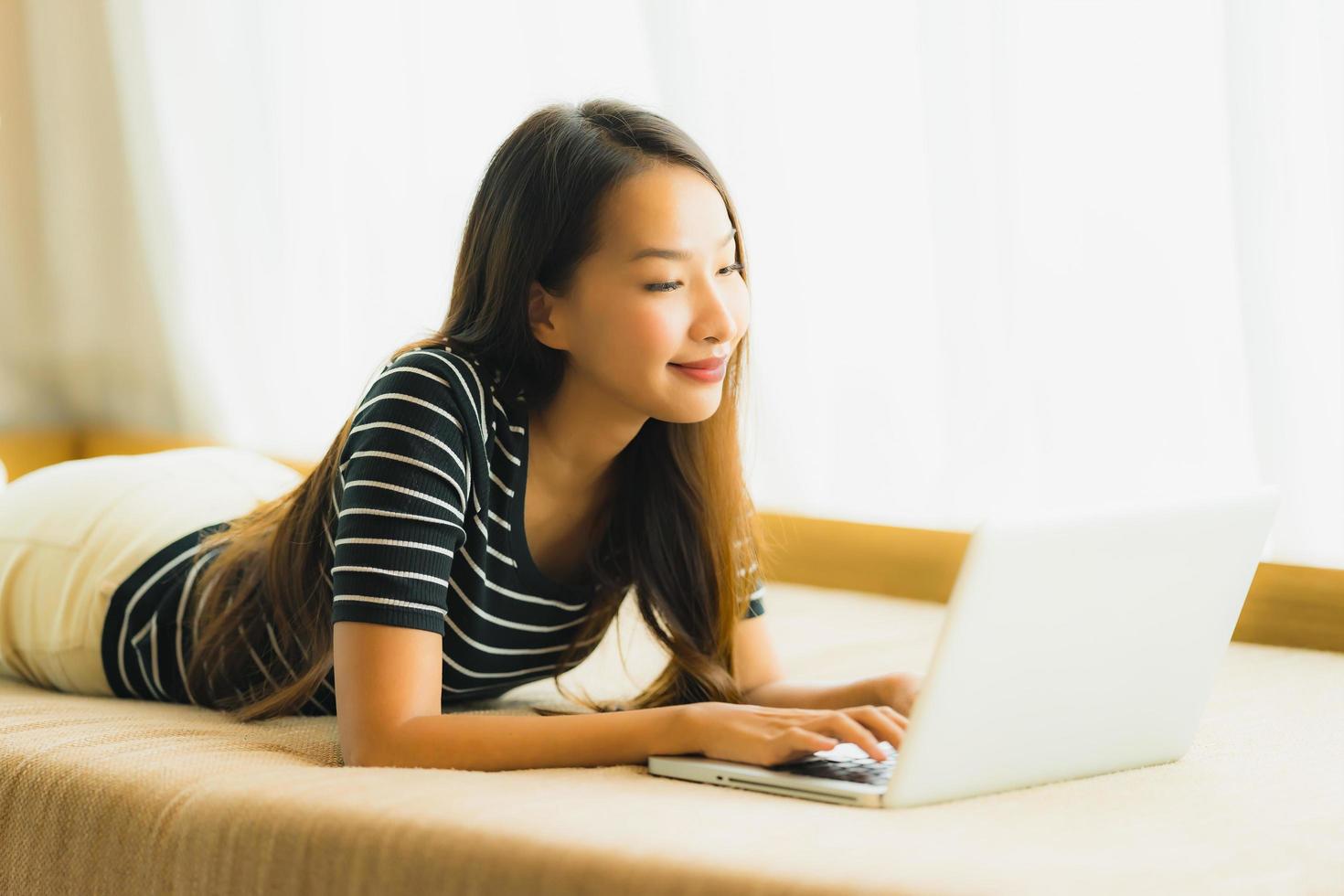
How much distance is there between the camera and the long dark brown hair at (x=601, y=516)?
4.57ft

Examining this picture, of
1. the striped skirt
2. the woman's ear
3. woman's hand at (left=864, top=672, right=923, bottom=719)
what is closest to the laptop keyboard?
woman's hand at (left=864, top=672, right=923, bottom=719)

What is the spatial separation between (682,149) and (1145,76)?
812 millimetres

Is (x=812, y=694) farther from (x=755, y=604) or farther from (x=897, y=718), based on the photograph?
(x=897, y=718)

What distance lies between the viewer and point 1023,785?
3.81 feet

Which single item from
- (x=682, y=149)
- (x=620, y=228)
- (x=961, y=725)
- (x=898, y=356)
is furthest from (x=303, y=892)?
(x=898, y=356)

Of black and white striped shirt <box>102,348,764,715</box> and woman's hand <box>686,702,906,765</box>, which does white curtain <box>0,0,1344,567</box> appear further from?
black and white striped shirt <box>102,348,764,715</box>

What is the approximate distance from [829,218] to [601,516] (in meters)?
0.87

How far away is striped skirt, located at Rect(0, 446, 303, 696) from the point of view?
1.69 meters

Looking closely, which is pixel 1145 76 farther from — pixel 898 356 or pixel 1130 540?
pixel 1130 540

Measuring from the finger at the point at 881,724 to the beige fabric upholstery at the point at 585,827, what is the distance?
8cm

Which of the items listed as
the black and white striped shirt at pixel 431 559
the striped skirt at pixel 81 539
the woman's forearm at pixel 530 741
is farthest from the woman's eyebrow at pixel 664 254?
the striped skirt at pixel 81 539

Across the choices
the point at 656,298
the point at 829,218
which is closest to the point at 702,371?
the point at 656,298

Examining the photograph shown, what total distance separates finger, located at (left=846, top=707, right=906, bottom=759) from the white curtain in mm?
339

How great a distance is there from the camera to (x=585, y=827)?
1.03 metres
